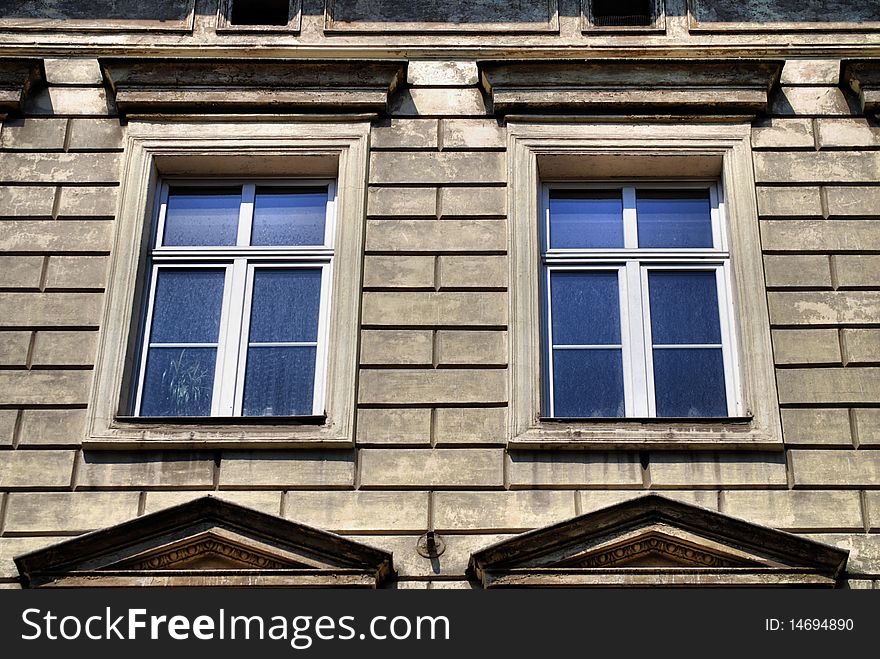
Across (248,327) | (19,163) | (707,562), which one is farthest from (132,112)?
(707,562)

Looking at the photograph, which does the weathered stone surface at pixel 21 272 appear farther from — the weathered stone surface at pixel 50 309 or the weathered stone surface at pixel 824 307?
the weathered stone surface at pixel 824 307

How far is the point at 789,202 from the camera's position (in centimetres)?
1000

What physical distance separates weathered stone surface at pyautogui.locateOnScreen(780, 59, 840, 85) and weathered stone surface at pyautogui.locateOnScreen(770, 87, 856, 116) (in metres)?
0.07

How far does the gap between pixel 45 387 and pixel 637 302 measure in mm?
4284

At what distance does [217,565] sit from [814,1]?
265 inches

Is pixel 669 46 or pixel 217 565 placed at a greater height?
pixel 669 46

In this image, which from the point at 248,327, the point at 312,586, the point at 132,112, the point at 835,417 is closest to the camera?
the point at 312,586

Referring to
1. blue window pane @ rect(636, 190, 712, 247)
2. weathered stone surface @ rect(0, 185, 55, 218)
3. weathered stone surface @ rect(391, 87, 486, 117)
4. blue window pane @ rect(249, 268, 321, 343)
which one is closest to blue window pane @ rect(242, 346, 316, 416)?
blue window pane @ rect(249, 268, 321, 343)

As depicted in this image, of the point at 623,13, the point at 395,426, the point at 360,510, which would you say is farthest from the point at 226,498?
the point at 623,13

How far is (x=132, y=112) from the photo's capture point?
34.4 ft

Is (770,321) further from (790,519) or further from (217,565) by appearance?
(217,565)

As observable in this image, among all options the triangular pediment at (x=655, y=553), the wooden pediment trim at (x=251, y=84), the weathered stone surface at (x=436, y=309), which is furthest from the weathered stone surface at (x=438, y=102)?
the triangular pediment at (x=655, y=553)

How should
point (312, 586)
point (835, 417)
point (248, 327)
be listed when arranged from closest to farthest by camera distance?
point (312, 586), point (835, 417), point (248, 327)

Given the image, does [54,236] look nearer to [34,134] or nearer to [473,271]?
[34,134]
